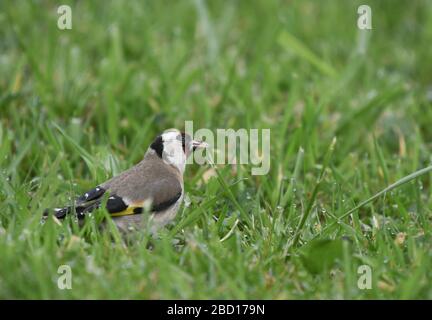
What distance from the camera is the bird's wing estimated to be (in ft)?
11.5

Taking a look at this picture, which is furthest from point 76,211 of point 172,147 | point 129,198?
point 172,147

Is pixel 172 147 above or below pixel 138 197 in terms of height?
above

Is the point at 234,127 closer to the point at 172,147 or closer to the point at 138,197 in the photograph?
the point at 172,147

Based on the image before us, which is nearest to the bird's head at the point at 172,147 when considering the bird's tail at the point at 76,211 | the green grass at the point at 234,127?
the green grass at the point at 234,127

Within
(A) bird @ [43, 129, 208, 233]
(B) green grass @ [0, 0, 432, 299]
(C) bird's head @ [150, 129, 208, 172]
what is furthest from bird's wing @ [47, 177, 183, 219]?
(C) bird's head @ [150, 129, 208, 172]

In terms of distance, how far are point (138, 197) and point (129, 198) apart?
0.06 meters

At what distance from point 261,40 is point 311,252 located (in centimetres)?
323

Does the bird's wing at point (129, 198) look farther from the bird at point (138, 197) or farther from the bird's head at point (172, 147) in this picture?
the bird's head at point (172, 147)

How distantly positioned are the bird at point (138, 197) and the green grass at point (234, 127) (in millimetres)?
95

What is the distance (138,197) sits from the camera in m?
3.63

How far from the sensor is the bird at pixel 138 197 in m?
3.50

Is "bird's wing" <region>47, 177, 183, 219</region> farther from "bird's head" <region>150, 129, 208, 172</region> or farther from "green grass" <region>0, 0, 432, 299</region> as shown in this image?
"bird's head" <region>150, 129, 208, 172</region>

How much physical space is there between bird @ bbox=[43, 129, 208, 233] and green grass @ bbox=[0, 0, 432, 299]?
95 millimetres
